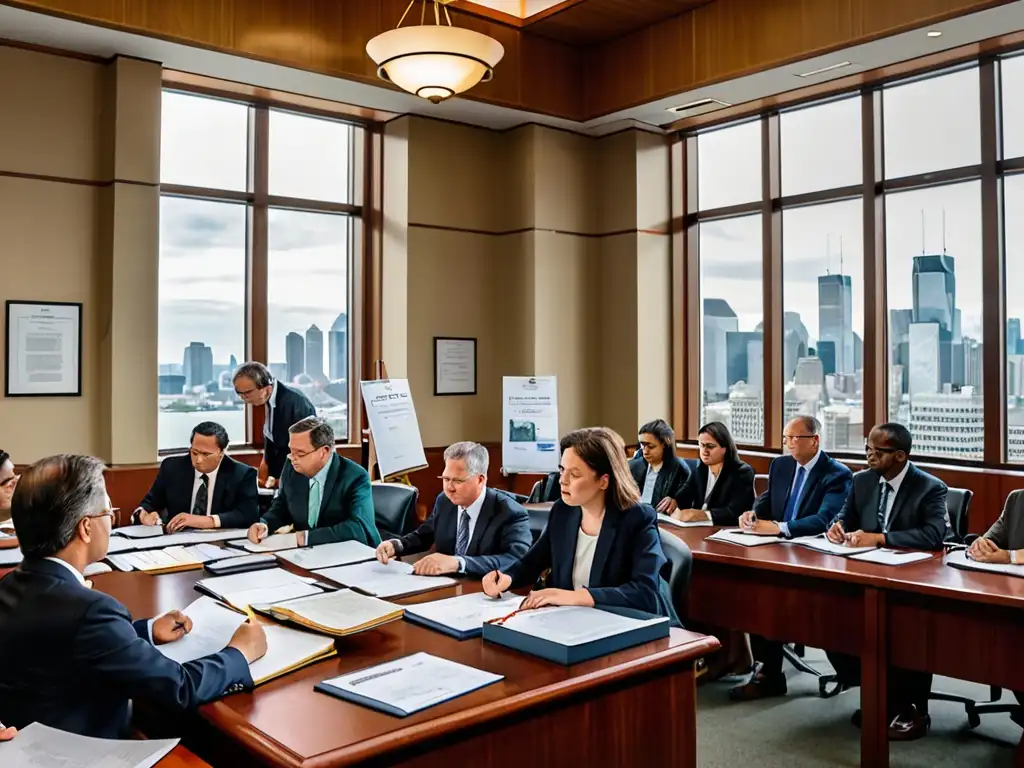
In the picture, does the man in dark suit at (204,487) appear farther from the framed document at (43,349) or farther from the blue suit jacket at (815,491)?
the blue suit jacket at (815,491)

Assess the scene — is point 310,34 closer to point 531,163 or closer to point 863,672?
point 531,163

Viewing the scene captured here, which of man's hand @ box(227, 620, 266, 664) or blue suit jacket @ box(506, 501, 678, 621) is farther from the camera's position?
blue suit jacket @ box(506, 501, 678, 621)

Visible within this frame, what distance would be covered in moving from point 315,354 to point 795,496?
13.6 ft

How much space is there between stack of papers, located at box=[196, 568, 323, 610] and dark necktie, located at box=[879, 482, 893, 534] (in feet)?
9.26

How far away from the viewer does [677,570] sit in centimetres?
311

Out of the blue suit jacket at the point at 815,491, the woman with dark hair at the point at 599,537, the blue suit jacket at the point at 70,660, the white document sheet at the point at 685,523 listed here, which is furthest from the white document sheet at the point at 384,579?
the blue suit jacket at the point at 815,491

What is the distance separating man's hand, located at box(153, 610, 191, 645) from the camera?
237 centimetres

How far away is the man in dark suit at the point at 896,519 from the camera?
3953 mm

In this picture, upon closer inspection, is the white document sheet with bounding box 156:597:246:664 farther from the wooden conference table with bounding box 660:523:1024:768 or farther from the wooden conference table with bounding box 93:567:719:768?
the wooden conference table with bounding box 660:523:1024:768

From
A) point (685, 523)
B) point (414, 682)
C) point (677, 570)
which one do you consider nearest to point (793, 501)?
point (685, 523)

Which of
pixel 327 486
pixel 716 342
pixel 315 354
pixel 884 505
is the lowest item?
pixel 884 505

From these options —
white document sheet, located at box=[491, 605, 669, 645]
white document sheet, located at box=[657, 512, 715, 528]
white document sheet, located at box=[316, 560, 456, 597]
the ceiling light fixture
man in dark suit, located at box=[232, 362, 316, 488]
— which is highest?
the ceiling light fixture

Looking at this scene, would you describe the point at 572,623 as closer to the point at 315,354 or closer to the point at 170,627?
the point at 170,627

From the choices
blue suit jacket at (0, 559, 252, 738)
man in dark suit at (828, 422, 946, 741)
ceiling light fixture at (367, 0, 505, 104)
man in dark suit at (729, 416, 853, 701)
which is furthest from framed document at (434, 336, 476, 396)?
blue suit jacket at (0, 559, 252, 738)
